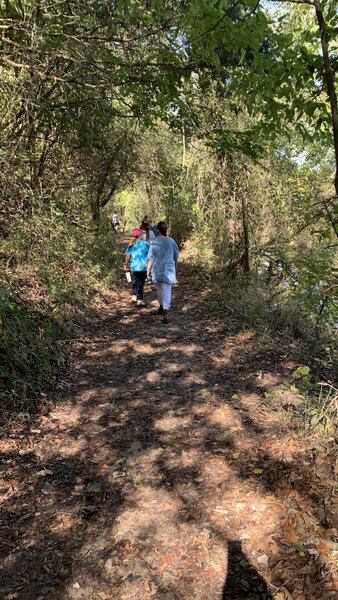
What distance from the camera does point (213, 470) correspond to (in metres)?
3.56

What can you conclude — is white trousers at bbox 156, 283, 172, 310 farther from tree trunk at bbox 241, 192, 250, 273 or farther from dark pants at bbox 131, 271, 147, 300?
tree trunk at bbox 241, 192, 250, 273

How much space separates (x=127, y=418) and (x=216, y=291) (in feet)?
19.8

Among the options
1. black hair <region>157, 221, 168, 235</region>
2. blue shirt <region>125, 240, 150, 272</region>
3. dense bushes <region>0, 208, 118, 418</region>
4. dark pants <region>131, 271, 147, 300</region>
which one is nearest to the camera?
dense bushes <region>0, 208, 118, 418</region>

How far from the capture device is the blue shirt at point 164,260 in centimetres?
768

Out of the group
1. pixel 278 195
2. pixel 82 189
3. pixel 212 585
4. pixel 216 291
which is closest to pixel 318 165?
pixel 278 195

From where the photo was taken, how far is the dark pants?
351 inches

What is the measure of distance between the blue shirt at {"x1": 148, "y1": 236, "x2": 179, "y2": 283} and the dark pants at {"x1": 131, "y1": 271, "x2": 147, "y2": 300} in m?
1.15

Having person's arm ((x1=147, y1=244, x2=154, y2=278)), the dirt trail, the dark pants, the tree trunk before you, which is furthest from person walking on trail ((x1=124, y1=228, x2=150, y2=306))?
the dirt trail

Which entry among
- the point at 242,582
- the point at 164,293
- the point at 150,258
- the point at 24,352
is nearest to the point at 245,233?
the point at 150,258

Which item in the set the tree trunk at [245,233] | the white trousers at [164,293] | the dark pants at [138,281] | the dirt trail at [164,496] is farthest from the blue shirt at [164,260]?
the tree trunk at [245,233]

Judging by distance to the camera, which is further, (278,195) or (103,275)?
(103,275)

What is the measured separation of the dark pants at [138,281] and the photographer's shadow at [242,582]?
21.9 ft

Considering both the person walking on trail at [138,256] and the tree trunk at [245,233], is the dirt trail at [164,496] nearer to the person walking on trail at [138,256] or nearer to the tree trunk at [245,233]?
the person walking on trail at [138,256]

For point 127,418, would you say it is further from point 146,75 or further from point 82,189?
point 82,189
